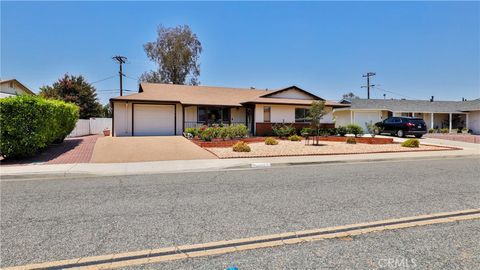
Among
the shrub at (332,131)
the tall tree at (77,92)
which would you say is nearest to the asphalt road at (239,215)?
the shrub at (332,131)

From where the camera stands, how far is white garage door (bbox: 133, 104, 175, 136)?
24109 millimetres

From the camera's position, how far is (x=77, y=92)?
128 feet

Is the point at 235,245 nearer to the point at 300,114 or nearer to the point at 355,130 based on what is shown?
the point at 355,130

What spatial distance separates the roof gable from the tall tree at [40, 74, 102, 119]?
2596 cm

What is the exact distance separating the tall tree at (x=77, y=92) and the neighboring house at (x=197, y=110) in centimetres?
1581

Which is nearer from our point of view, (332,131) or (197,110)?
(332,131)

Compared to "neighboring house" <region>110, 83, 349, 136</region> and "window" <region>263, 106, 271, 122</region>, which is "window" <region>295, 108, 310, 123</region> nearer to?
"neighboring house" <region>110, 83, 349, 136</region>

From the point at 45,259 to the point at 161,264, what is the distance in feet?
4.54

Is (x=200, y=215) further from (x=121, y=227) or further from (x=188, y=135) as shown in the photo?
(x=188, y=135)

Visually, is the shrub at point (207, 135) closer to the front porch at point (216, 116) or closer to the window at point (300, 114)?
the front porch at point (216, 116)

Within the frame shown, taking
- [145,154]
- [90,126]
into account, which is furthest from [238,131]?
[90,126]

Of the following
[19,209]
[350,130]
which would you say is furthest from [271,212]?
[350,130]

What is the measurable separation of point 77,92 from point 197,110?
22.1 m

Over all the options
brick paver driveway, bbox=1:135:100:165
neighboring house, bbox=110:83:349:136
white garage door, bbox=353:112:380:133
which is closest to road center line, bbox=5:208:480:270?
brick paver driveway, bbox=1:135:100:165
